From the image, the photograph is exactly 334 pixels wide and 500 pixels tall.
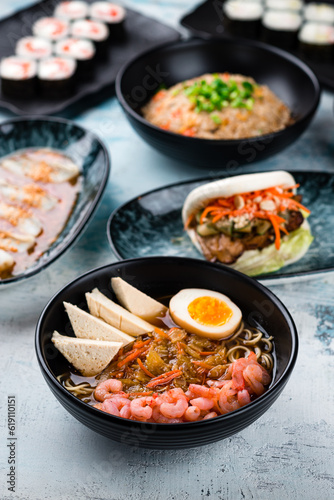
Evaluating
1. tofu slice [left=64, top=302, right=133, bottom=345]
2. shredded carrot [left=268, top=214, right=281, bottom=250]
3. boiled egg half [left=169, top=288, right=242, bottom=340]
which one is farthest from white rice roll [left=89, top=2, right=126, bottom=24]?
tofu slice [left=64, top=302, right=133, bottom=345]

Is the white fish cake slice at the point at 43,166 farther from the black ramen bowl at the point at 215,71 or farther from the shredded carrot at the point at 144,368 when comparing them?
the shredded carrot at the point at 144,368

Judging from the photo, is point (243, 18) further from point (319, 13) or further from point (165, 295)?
point (165, 295)

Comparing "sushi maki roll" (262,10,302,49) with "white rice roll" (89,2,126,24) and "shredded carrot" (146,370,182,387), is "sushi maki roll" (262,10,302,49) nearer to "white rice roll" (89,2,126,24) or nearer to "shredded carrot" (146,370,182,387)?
"white rice roll" (89,2,126,24)

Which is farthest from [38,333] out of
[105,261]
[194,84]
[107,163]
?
[194,84]

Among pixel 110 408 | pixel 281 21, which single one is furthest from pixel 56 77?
pixel 110 408

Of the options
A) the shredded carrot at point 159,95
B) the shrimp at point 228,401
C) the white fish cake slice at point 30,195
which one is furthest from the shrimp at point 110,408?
the shredded carrot at point 159,95

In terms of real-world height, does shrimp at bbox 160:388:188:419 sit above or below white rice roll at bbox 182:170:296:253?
below

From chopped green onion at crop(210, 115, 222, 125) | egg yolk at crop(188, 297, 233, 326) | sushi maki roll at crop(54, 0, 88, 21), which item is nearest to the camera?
egg yolk at crop(188, 297, 233, 326)
